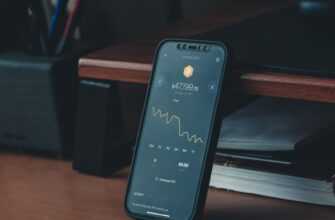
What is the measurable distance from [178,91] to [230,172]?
0.32ft

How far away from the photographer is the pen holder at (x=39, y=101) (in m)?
0.79

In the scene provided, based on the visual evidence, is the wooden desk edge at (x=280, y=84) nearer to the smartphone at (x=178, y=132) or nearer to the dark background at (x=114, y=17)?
the smartphone at (x=178, y=132)

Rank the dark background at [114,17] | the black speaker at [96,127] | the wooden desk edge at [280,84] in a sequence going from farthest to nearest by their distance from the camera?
the dark background at [114,17] → the black speaker at [96,127] → the wooden desk edge at [280,84]

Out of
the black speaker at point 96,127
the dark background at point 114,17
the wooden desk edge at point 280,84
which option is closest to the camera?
the wooden desk edge at point 280,84

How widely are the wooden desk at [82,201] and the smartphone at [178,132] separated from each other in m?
0.04

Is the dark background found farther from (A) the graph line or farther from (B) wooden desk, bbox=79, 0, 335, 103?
(A) the graph line

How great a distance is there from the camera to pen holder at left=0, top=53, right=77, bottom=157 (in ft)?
2.58

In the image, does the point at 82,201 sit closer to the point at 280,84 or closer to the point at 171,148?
the point at 171,148

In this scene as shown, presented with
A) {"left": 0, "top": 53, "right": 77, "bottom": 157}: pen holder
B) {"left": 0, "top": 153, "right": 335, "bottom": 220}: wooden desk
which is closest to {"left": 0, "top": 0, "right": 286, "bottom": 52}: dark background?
{"left": 0, "top": 53, "right": 77, "bottom": 157}: pen holder

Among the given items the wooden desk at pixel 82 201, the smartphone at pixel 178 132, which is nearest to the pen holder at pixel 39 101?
the wooden desk at pixel 82 201

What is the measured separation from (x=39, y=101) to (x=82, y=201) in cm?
16

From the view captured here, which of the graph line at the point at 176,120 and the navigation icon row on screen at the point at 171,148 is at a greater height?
the graph line at the point at 176,120

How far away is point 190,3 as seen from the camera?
1161 millimetres

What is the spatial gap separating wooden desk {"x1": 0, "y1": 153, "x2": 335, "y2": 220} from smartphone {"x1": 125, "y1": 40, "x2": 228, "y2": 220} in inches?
1.4
